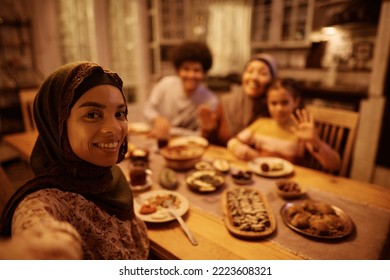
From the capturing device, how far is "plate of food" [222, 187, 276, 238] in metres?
0.84

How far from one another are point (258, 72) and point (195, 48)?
0.81 m

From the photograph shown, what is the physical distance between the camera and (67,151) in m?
0.64

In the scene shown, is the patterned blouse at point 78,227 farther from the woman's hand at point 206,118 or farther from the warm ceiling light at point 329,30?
the warm ceiling light at point 329,30

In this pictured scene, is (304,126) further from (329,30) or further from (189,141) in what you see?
(329,30)

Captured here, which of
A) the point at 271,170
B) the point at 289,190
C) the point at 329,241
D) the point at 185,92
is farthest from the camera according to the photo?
→ the point at 185,92

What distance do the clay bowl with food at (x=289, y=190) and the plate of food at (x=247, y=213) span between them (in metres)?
0.08

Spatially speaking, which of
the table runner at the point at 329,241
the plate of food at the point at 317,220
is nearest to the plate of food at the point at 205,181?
the table runner at the point at 329,241

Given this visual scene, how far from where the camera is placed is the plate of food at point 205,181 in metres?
1.10

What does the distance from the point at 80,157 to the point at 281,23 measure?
3767 millimetres

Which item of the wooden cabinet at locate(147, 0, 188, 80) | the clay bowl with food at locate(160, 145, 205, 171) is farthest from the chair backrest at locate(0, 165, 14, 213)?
the wooden cabinet at locate(147, 0, 188, 80)

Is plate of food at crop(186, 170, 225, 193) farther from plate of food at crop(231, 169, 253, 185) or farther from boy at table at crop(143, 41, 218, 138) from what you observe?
boy at table at crop(143, 41, 218, 138)

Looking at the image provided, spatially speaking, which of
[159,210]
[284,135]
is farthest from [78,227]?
[284,135]

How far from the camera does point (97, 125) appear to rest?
2.12ft
